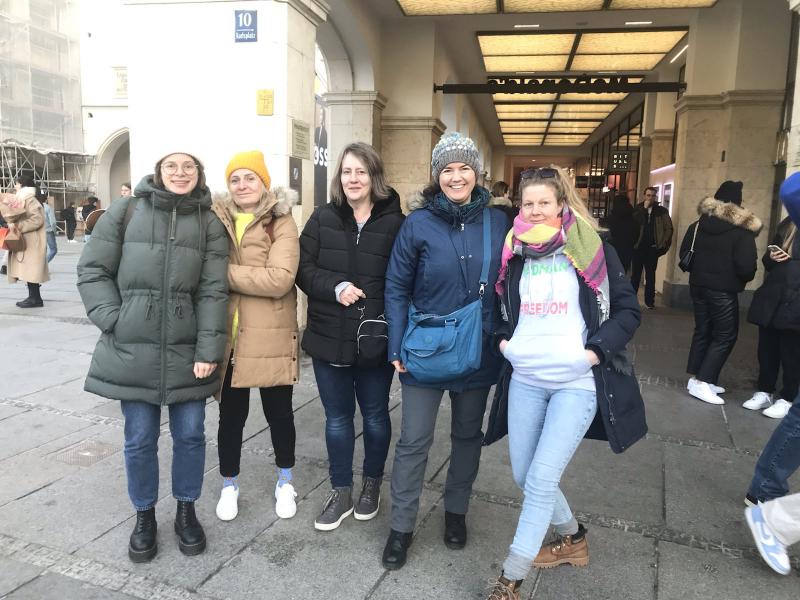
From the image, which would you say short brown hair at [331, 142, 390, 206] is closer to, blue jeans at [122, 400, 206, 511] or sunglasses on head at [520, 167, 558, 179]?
sunglasses on head at [520, 167, 558, 179]

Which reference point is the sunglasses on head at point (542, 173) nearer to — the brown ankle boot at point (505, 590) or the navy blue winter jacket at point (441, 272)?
the navy blue winter jacket at point (441, 272)

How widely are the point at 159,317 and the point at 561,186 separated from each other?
1.80m

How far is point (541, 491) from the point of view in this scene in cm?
242

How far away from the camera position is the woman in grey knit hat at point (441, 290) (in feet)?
8.97

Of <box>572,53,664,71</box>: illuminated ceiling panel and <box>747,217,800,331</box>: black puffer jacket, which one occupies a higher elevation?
<box>572,53,664,71</box>: illuminated ceiling panel

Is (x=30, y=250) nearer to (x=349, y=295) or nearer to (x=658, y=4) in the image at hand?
(x=349, y=295)

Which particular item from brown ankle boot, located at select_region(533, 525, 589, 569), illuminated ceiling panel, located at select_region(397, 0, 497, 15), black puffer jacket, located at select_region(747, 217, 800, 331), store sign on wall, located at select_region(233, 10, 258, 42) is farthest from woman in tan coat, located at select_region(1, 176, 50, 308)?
black puffer jacket, located at select_region(747, 217, 800, 331)

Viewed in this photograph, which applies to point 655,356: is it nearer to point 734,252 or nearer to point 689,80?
point 734,252

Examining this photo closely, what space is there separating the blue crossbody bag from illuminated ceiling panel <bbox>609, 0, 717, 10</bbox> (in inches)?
317

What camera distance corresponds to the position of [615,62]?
13352mm

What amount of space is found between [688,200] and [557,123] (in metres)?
12.5

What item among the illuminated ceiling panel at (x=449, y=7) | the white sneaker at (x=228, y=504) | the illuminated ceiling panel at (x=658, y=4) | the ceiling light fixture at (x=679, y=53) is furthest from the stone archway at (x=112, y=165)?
the white sneaker at (x=228, y=504)

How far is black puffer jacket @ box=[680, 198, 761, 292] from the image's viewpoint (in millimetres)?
5156

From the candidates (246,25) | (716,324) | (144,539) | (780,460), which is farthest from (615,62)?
(144,539)
